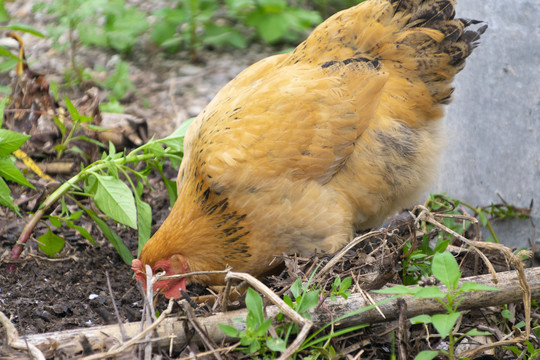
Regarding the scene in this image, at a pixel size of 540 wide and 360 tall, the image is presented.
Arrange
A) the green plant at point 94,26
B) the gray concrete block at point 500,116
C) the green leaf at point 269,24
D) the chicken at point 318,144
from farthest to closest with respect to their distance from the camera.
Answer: the green leaf at point 269,24
the green plant at point 94,26
the gray concrete block at point 500,116
the chicken at point 318,144

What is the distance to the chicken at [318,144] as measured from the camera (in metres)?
3.33

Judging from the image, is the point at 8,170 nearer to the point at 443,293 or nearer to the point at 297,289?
the point at 297,289

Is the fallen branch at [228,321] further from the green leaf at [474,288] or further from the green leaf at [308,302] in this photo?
the green leaf at [474,288]

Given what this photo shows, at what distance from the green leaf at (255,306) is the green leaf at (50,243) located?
5.17 feet

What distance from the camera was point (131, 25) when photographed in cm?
568

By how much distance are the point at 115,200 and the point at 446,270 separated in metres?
1.70

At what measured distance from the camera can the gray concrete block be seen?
3.65m

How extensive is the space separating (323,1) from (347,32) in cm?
277

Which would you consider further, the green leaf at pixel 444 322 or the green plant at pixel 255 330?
the green plant at pixel 255 330

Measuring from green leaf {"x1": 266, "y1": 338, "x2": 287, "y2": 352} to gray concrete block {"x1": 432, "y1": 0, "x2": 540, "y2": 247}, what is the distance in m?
2.21

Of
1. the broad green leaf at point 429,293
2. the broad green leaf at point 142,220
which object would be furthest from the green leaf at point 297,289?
the broad green leaf at point 142,220

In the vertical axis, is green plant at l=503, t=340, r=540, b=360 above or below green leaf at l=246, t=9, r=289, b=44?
below

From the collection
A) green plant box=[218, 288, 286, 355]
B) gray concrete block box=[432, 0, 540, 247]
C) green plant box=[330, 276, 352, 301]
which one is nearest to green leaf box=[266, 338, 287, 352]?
green plant box=[218, 288, 286, 355]

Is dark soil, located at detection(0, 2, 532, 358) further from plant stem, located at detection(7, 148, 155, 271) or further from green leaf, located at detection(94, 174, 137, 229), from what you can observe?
green leaf, located at detection(94, 174, 137, 229)
